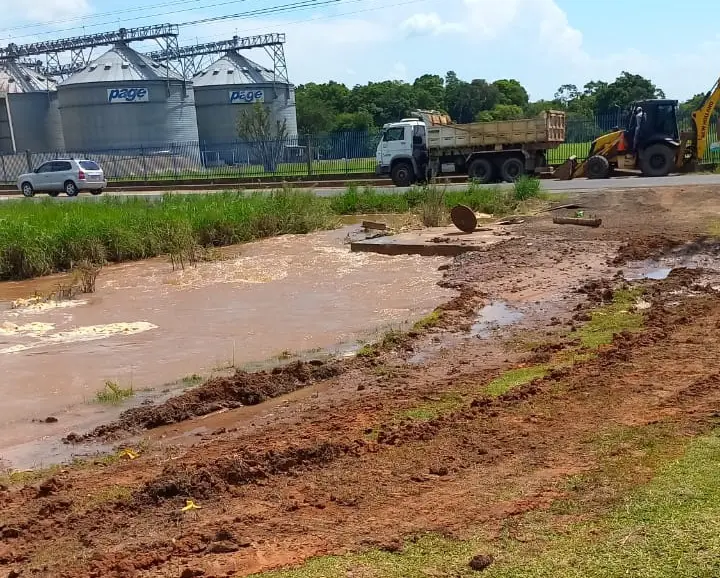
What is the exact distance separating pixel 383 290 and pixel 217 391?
5284 millimetres

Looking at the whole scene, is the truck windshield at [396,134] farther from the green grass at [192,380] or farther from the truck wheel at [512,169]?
the green grass at [192,380]

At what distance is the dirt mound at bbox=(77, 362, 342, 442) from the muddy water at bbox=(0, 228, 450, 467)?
1.39 ft

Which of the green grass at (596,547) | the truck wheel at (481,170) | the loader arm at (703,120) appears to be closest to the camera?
the green grass at (596,547)

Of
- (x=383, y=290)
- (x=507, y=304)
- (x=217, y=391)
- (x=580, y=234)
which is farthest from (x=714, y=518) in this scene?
(x=580, y=234)

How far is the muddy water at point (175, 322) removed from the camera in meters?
7.53

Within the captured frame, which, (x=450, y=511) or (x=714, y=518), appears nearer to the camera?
(x=714, y=518)

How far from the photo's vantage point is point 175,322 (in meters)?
10.5

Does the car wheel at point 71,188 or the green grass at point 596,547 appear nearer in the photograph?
the green grass at point 596,547

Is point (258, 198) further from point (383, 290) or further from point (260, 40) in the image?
point (260, 40)

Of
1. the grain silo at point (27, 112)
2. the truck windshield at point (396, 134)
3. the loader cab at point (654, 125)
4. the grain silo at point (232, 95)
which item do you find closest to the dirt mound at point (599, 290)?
the loader cab at point (654, 125)

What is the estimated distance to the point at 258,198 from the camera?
2197 centimetres

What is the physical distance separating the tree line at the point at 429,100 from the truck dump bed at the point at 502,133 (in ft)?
144

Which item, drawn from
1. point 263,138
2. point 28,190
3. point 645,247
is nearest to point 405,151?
point 263,138

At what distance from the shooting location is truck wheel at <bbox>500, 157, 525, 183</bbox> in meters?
30.3
